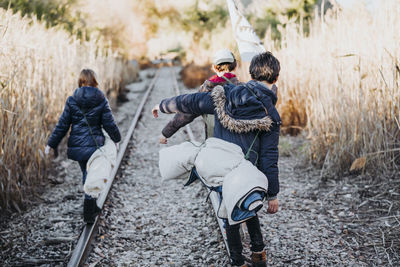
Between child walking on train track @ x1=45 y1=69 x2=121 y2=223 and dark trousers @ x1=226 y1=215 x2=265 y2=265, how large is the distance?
1651 mm

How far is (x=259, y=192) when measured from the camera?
2.19m

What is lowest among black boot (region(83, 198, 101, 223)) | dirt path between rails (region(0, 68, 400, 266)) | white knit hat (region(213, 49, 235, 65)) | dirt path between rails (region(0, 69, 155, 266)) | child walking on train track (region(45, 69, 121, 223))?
dirt path between rails (region(0, 68, 400, 266))

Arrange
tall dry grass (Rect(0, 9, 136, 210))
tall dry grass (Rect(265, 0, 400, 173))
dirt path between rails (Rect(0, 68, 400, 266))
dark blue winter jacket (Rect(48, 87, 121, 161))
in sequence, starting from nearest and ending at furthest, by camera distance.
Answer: dirt path between rails (Rect(0, 68, 400, 266))
dark blue winter jacket (Rect(48, 87, 121, 161))
tall dry grass (Rect(0, 9, 136, 210))
tall dry grass (Rect(265, 0, 400, 173))

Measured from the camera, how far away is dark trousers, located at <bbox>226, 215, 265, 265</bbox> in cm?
259

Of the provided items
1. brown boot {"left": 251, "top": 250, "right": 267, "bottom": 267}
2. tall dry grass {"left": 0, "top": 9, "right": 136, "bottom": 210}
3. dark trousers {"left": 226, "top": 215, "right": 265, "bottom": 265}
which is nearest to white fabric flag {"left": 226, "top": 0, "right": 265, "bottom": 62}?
dark trousers {"left": 226, "top": 215, "right": 265, "bottom": 265}

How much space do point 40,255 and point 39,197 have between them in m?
1.42

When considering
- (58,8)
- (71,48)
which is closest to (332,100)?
(71,48)

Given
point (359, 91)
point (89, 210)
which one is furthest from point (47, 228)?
point (359, 91)

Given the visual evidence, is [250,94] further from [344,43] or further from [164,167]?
[344,43]

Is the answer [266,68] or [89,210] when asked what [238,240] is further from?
[89,210]

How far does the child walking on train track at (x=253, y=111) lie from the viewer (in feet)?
7.36

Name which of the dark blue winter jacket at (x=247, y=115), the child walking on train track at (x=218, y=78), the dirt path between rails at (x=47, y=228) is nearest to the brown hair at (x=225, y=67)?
the child walking on train track at (x=218, y=78)

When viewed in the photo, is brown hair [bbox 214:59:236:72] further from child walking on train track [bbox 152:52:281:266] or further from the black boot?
the black boot

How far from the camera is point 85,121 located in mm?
3570
